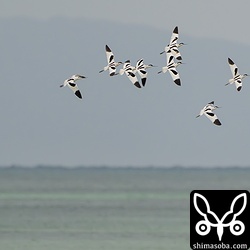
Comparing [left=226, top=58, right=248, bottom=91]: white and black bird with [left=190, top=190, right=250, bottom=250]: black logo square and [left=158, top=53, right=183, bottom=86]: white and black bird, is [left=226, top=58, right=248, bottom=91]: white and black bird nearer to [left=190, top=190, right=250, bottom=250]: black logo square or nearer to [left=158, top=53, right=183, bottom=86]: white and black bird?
[left=158, top=53, right=183, bottom=86]: white and black bird

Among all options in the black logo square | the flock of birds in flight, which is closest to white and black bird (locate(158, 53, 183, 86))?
the flock of birds in flight

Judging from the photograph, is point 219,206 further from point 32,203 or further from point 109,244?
point 32,203

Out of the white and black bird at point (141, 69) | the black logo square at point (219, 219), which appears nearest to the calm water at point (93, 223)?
the white and black bird at point (141, 69)

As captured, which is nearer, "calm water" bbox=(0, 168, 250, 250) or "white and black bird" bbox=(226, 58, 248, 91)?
"white and black bird" bbox=(226, 58, 248, 91)

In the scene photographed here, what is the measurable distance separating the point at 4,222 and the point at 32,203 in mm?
18877

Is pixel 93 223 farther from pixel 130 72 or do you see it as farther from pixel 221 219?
pixel 221 219

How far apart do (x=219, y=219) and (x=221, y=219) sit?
0.15 feet

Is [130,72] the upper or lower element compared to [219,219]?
upper

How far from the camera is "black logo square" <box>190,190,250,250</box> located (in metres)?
26.4

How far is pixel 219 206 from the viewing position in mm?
26641

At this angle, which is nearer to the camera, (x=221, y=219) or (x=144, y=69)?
(x=221, y=219)

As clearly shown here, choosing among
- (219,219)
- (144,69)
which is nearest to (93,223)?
(144,69)

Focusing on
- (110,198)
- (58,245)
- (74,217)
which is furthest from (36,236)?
(110,198)

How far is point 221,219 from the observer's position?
86.7ft
